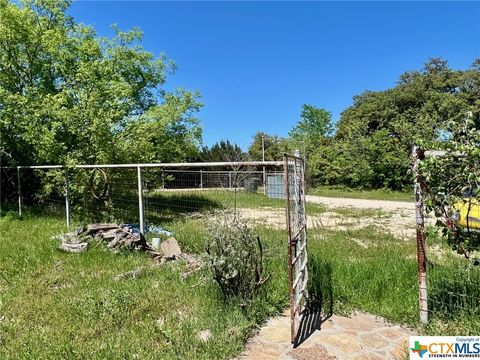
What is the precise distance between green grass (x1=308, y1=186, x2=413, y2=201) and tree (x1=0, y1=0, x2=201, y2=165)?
11.8 metres

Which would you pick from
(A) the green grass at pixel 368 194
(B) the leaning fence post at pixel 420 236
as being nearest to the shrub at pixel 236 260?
(B) the leaning fence post at pixel 420 236

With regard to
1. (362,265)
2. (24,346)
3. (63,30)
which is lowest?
(24,346)

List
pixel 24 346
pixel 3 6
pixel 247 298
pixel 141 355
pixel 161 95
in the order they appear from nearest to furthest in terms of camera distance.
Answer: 1. pixel 141 355
2. pixel 24 346
3. pixel 247 298
4. pixel 3 6
5. pixel 161 95

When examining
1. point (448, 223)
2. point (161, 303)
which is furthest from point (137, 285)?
point (448, 223)

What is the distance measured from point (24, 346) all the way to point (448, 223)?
3929mm

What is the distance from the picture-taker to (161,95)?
14.7m

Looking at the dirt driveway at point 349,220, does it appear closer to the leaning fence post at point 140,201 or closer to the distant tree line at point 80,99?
the leaning fence post at point 140,201

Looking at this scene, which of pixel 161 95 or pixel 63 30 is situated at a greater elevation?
pixel 63 30

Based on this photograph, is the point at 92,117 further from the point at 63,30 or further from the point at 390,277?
the point at 390,277

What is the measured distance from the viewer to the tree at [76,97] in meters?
9.05

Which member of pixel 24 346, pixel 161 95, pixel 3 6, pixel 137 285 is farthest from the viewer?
pixel 161 95

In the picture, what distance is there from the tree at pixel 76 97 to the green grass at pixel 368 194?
38.7 feet

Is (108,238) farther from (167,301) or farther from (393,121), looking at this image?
(393,121)

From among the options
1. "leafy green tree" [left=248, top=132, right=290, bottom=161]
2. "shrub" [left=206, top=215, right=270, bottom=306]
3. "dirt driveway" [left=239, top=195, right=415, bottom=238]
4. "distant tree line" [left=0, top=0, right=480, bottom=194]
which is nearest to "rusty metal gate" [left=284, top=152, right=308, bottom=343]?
"shrub" [left=206, top=215, right=270, bottom=306]
